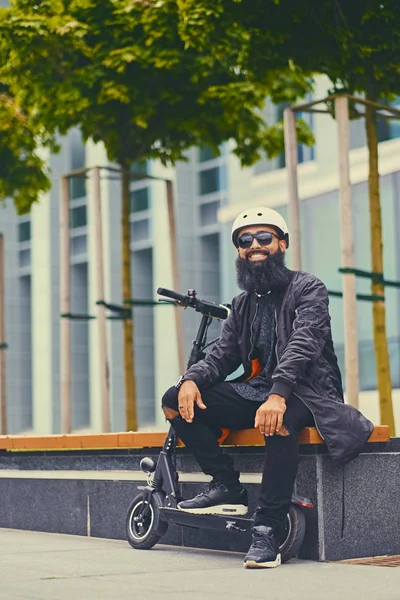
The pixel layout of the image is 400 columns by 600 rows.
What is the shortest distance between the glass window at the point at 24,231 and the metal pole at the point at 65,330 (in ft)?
69.0

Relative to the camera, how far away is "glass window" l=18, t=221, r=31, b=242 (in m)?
35.4

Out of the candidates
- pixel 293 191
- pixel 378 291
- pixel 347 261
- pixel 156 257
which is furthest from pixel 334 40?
pixel 156 257

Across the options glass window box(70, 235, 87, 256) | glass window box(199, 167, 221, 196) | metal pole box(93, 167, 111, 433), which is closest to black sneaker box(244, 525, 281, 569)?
metal pole box(93, 167, 111, 433)

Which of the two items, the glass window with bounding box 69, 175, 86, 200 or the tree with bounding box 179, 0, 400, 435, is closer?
the tree with bounding box 179, 0, 400, 435

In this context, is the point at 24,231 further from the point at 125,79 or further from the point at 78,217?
the point at 125,79

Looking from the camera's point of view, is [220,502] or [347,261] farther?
[347,261]

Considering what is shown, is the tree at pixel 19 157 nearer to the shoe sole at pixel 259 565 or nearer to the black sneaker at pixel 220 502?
the black sneaker at pixel 220 502

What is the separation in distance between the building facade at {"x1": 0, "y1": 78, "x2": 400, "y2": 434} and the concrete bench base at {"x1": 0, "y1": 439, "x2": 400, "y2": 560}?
35.8ft

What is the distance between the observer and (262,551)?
617cm

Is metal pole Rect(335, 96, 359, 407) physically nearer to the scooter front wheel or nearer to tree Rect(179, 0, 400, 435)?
tree Rect(179, 0, 400, 435)

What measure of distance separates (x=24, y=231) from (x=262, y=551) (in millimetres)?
30028

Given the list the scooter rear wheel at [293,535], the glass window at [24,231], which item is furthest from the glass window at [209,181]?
the scooter rear wheel at [293,535]

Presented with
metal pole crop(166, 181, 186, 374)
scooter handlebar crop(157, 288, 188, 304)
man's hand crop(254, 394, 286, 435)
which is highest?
metal pole crop(166, 181, 186, 374)

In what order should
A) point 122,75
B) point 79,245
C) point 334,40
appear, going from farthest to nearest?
point 79,245, point 122,75, point 334,40
